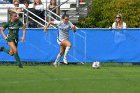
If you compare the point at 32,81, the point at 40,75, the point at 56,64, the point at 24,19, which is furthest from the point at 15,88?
the point at 24,19

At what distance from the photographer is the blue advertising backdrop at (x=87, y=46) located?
23.8 m

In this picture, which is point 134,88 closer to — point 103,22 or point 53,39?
point 53,39

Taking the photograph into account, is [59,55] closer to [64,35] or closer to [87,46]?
[64,35]

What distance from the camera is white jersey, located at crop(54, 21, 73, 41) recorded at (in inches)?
891

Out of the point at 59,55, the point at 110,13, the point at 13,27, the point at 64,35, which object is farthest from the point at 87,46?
the point at 110,13

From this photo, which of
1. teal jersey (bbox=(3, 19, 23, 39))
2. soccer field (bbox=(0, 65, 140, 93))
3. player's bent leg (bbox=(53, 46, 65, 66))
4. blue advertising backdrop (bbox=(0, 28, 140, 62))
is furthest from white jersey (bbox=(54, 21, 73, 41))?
soccer field (bbox=(0, 65, 140, 93))

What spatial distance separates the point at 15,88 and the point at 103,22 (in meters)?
23.4

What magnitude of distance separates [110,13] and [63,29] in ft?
46.0

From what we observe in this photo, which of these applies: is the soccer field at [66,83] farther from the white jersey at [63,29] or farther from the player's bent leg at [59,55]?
the white jersey at [63,29]

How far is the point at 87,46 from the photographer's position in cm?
2397

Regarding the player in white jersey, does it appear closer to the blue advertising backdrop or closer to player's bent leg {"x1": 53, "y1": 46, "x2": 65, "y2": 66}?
player's bent leg {"x1": 53, "y1": 46, "x2": 65, "y2": 66}

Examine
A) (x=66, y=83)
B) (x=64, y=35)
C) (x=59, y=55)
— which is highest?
(x=66, y=83)

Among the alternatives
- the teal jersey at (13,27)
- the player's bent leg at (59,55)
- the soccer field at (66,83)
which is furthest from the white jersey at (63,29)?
the soccer field at (66,83)

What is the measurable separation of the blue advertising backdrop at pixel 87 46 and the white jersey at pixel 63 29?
4.03 ft
